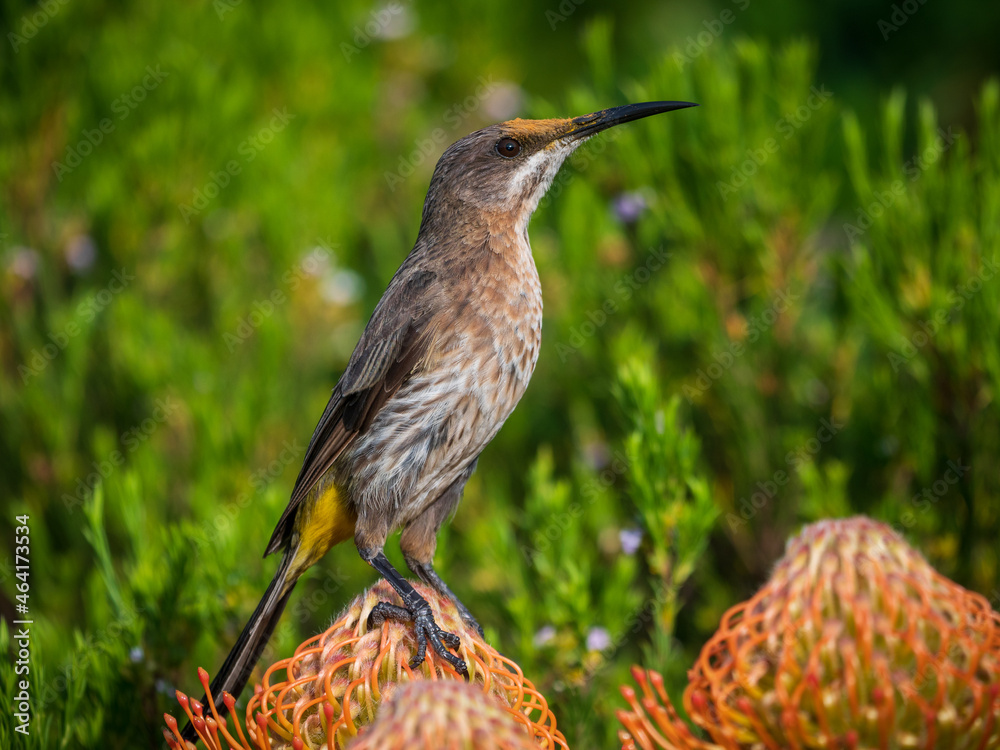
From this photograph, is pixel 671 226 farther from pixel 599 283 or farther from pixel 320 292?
pixel 320 292

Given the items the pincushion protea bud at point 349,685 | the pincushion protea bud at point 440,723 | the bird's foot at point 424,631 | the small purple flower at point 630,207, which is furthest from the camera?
the small purple flower at point 630,207

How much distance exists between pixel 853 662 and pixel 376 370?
5.11 ft

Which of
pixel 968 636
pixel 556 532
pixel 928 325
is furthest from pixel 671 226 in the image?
pixel 968 636

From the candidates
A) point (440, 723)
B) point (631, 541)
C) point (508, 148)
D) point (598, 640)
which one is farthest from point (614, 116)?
point (440, 723)

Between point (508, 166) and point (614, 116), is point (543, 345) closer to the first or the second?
point (508, 166)

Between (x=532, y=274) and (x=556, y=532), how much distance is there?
75cm

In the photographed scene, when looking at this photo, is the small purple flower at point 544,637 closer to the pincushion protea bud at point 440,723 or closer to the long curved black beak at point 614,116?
the pincushion protea bud at point 440,723

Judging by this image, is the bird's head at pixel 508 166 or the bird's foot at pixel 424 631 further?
the bird's head at pixel 508 166

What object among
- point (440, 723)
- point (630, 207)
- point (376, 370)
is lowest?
point (440, 723)

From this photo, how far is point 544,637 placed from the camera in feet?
8.62

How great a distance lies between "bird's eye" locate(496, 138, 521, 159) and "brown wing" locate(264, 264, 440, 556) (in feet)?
1.65

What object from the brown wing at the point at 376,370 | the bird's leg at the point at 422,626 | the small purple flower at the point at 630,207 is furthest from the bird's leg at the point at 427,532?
the small purple flower at the point at 630,207

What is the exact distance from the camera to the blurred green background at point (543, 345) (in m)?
2.67

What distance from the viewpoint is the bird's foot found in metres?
1.73
